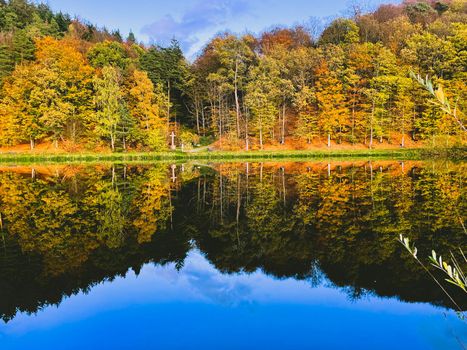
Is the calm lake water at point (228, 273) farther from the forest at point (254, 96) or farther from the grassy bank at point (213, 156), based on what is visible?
the forest at point (254, 96)

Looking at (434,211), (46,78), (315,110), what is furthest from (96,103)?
(434,211)

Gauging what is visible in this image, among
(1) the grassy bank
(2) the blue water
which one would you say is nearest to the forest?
(1) the grassy bank

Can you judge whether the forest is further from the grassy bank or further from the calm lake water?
the calm lake water

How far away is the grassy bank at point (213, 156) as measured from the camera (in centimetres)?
4062

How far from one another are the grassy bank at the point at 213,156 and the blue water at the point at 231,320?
3444 centimetres

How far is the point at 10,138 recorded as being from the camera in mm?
48000

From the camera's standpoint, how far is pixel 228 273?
27.8 feet

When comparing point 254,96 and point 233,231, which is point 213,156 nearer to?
point 254,96

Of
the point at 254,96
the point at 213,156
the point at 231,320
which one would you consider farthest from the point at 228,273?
the point at 254,96

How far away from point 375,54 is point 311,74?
8509 mm

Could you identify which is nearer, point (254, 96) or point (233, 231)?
point (233, 231)

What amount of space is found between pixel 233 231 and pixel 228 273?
10.7 ft

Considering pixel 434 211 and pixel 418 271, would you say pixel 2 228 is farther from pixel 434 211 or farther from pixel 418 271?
pixel 434 211

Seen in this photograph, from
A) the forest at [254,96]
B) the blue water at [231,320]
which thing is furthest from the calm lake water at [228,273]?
the forest at [254,96]
